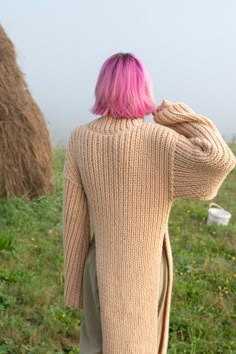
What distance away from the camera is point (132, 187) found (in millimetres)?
1935

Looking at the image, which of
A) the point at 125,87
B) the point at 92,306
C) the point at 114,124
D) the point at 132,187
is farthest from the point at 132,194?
the point at 92,306

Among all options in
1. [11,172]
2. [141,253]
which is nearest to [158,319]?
[141,253]

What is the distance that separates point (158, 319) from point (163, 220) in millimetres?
557

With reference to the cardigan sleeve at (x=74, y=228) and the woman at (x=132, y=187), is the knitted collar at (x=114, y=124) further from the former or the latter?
the cardigan sleeve at (x=74, y=228)

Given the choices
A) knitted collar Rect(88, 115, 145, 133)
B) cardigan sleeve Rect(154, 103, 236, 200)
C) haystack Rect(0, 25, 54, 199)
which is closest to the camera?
cardigan sleeve Rect(154, 103, 236, 200)

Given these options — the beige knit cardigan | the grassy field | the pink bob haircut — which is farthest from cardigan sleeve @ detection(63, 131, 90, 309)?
the grassy field

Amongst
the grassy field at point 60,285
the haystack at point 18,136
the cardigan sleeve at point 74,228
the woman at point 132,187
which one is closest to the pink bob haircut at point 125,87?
the woman at point 132,187

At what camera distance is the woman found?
1.85 m

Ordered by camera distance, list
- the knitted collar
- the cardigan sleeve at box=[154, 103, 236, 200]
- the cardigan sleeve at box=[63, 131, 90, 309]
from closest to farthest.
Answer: the cardigan sleeve at box=[154, 103, 236, 200], the knitted collar, the cardigan sleeve at box=[63, 131, 90, 309]

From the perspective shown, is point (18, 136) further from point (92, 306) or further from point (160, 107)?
point (160, 107)

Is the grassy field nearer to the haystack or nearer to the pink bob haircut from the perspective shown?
the haystack

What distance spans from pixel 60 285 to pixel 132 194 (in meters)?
1.99

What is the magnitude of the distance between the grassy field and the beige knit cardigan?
0.99 m

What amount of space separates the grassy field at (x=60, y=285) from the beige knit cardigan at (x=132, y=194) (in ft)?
3.26
